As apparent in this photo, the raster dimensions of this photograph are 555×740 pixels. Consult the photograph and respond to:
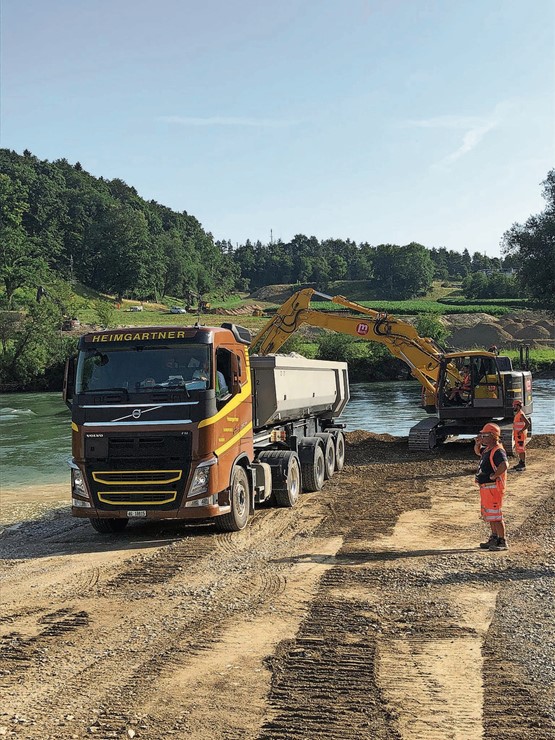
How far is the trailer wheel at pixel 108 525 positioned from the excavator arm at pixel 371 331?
12.6 m

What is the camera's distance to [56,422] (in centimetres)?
→ 3766

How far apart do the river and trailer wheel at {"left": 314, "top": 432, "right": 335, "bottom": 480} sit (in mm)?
6330

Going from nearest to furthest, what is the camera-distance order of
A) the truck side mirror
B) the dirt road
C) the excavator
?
1. the dirt road
2. the truck side mirror
3. the excavator

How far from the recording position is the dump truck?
11172 millimetres

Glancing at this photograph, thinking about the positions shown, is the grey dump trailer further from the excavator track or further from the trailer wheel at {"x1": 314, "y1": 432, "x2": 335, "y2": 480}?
the excavator track

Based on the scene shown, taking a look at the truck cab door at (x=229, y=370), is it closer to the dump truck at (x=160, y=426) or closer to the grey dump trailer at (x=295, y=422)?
the dump truck at (x=160, y=426)

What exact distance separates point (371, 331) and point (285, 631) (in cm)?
1754

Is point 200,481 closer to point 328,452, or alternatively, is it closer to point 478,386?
point 328,452

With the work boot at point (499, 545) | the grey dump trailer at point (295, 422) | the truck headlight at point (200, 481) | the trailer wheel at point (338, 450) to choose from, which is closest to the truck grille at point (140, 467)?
the truck headlight at point (200, 481)

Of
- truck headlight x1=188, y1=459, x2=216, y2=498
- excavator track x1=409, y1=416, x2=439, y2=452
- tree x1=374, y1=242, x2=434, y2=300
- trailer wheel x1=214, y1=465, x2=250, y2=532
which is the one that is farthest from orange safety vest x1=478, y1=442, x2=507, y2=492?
tree x1=374, y1=242, x2=434, y2=300

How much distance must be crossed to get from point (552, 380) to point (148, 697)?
58.1m

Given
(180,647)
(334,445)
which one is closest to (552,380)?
(334,445)

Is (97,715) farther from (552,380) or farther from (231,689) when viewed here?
(552,380)

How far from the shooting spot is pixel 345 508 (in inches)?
562
